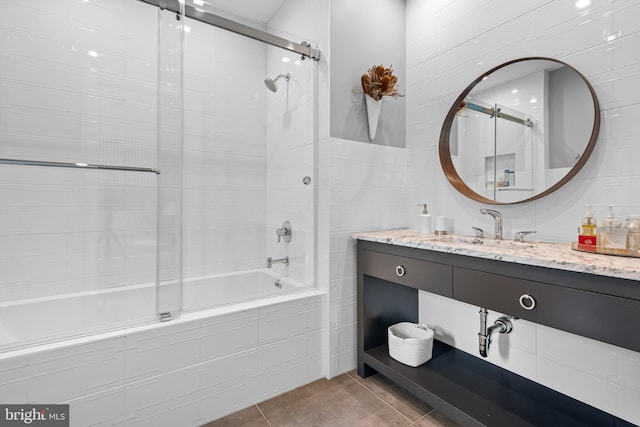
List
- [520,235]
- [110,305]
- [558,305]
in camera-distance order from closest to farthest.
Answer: [558,305], [520,235], [110,305]

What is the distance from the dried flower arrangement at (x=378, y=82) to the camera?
6.04ft

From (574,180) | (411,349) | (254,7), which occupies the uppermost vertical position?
(254,7)

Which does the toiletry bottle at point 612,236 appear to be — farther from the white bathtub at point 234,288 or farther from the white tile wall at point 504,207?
the white bathtub at point 234,288

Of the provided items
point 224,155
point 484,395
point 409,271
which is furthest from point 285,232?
point 484,395

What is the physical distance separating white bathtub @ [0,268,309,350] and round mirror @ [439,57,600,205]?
1.23 metres

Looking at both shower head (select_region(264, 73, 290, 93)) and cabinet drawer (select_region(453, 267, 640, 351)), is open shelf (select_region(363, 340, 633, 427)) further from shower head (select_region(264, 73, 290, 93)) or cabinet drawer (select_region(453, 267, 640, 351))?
shower head (select_region(264, 73, 290, 93))

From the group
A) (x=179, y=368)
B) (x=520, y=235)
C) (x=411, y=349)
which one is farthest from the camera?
(x=411, y=349)

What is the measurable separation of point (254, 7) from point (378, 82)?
114 cm

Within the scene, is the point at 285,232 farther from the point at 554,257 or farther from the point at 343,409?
the point at 554,257

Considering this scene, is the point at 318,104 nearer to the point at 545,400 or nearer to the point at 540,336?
the point at 540,336

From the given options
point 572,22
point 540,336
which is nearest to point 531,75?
point 572,22

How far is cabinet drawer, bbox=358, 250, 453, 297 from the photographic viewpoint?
133cm

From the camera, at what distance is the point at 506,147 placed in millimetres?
1586

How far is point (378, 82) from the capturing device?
1845 mm
